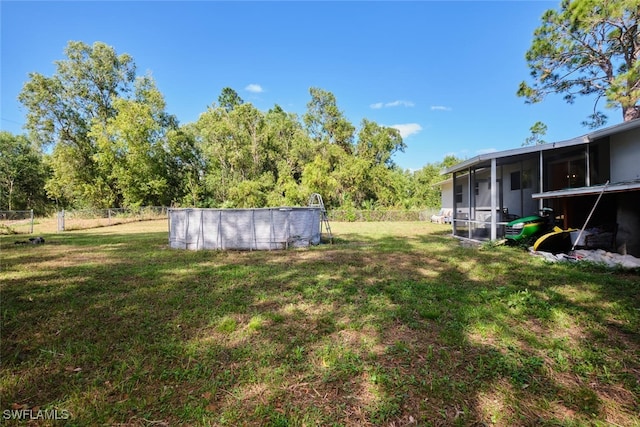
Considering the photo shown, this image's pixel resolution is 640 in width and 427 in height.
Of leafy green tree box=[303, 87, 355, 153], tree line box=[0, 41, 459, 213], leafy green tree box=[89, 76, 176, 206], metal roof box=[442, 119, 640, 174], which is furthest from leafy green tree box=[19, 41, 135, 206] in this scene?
metal roof box=[442, 119, 640, 174]

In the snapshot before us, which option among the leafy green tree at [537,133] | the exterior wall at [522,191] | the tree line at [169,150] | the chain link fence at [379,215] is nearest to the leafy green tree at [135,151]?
the tree line at [169,150]

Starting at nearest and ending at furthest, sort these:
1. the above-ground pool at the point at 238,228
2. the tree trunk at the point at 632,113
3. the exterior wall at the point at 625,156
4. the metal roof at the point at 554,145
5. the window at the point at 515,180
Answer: the exterior wall at the point at 625,156
the metal roof at the point at 554,145
the above-ground pool at the point at 238,228
the tree trunk at the point at 632,113
the window at the point at 515,180

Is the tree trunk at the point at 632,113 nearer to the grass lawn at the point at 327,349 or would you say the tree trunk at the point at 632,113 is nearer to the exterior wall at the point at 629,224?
the exterior wall at the point at 629,224

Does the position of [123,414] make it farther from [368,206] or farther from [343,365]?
[368,206]

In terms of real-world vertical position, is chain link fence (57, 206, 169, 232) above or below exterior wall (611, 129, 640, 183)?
below

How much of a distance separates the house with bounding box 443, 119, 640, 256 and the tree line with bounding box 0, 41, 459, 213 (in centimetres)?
1470

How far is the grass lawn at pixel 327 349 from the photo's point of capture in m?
1.93

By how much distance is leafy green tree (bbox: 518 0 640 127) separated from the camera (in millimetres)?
8969

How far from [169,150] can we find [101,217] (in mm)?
10861

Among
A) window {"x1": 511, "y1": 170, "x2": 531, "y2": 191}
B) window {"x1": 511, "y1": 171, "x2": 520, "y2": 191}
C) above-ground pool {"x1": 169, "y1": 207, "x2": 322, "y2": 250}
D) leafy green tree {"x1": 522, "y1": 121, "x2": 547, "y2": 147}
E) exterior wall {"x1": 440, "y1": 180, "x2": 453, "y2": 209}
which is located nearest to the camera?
above-ground pool {"x1": 169, "y1": 207, "x2": 322, "y2": 250}

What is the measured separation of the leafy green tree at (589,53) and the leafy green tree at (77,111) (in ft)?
108

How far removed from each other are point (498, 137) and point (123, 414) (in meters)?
34.9

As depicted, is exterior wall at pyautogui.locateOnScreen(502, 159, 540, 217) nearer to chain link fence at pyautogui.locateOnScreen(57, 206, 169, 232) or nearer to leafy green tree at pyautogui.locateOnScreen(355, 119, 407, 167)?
leafy green tree at pyautogui.locateOnScreen(355, 119, 407, 167)

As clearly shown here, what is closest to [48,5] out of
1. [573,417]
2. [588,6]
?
[573,417]
